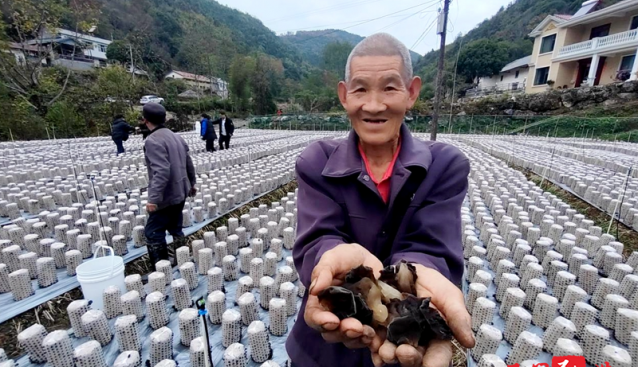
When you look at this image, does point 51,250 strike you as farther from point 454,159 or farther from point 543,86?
point 543,86

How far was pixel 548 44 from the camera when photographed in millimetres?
24359

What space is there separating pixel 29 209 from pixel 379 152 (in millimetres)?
4856

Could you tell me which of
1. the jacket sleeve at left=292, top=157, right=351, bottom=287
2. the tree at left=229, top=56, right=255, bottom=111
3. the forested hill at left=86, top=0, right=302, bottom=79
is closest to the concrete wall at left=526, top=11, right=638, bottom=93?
the tree at left=229, top=56, right=255, bottom=111

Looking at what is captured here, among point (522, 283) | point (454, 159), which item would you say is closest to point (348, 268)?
point (454, 159)

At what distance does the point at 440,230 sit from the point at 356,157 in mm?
393

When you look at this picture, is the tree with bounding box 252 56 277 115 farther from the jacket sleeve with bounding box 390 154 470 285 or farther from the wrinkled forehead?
the jacket sleeve with bounding box 390 154 470 285

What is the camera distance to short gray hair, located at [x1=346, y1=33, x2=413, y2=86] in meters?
1.05

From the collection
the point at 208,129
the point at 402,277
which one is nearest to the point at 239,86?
the point at 208,129

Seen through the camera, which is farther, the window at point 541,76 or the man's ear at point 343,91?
the window at point 541,76

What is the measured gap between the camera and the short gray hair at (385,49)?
105cm

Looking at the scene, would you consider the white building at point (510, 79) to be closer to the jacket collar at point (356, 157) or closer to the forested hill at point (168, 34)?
the forested hill at point (168, 34)

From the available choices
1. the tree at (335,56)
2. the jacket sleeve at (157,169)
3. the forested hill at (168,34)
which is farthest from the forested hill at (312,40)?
the jacket sleeve at (157,169)

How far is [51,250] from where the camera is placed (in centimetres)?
268

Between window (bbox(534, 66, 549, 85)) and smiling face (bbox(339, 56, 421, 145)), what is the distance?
31153 millimetres
